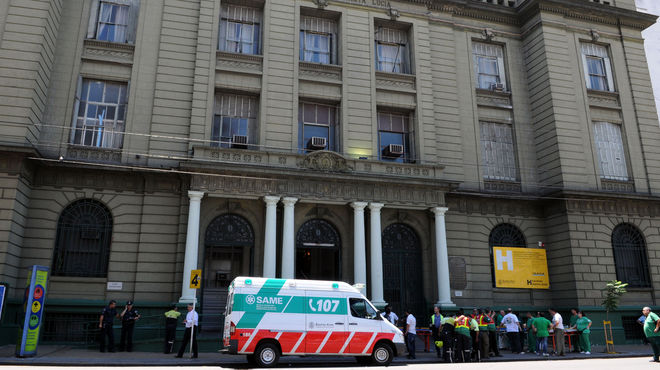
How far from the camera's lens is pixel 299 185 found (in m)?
21.9

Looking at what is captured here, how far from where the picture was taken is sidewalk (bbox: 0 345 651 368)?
14703mm

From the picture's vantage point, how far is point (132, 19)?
2361 centimetres

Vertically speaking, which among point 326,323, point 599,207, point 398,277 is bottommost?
point 326,323

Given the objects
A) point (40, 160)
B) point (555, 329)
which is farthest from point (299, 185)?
point (555, 329)

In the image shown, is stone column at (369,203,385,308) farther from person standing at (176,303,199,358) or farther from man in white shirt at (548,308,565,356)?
person standing at (176,303,199,358)

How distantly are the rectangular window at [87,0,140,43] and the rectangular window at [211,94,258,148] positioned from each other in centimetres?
525

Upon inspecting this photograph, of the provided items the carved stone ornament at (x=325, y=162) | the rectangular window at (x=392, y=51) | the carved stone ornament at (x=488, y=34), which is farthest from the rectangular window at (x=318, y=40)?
the carved stone ornament at (x=488, y=34)

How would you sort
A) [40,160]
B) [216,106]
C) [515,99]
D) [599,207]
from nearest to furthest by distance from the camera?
[40,160] → [216,106] → [599,207] → [515,99]

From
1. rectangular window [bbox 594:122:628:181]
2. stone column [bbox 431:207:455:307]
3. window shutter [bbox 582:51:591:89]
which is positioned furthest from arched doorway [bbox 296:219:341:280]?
window shutter [bbox 582:51:591:89]

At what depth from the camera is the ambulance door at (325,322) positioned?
15.0 meters

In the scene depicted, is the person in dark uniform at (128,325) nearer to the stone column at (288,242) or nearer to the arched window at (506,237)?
the stone column at (288,242)

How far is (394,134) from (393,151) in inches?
62.6

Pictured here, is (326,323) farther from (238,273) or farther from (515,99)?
(515,99)

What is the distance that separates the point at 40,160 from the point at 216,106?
25.5 feet
